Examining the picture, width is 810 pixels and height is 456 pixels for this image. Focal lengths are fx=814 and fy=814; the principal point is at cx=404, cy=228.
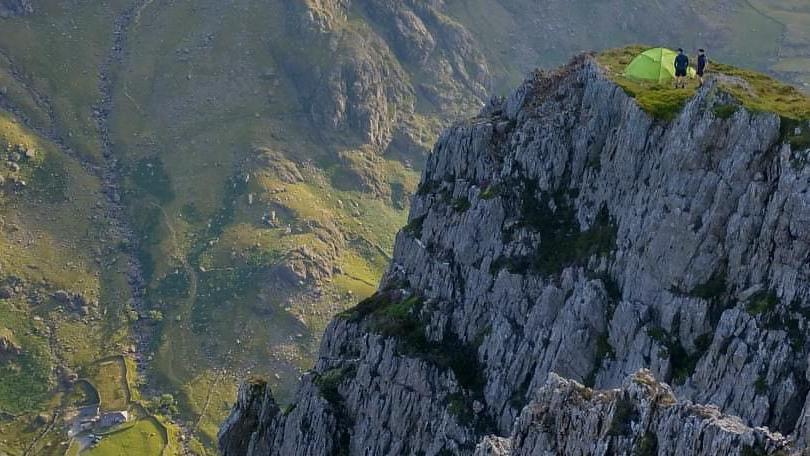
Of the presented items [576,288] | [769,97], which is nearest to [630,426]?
[576,288]

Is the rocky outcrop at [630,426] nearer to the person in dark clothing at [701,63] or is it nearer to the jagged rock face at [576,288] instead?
the jagged rock face at [576,288]

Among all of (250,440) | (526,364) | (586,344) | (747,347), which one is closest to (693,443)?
(747,347)

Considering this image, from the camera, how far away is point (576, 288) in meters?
71.5

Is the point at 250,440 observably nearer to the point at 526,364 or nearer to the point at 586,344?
the point at 526,364

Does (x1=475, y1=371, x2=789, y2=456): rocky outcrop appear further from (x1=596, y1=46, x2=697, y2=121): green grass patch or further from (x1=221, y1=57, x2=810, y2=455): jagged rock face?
(x1=596, y1=46, x2=697, y2=121): green grass patch

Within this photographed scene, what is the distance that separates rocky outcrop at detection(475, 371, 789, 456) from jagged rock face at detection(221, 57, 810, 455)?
0.15m

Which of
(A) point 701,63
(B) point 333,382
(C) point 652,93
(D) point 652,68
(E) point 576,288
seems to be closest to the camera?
(E) point 576,288

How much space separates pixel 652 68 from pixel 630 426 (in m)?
46.9

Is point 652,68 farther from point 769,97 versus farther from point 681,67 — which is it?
point 769,97

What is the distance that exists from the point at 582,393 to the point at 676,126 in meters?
29.6

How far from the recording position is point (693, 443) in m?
42.1

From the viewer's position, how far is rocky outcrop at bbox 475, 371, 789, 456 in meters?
40.9

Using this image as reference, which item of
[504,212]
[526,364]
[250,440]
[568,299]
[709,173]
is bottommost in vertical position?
[250,440]

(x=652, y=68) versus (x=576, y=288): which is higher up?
(x=652, y=68)
